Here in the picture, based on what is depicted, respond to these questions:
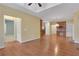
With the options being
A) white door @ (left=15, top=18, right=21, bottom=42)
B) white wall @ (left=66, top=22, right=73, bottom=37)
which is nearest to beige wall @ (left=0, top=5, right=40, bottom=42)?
white door @ (left=15, top=18, right=21, bottom=42)

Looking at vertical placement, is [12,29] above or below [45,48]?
above

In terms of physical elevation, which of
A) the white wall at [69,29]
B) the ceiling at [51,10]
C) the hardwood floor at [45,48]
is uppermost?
the ceiling at [51,10]

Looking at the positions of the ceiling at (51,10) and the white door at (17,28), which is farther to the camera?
the white door at (17,28)

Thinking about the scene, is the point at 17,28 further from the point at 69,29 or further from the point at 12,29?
the point at 69,29

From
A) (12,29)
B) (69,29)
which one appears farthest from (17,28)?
(69,29)

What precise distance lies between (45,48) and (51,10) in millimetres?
913

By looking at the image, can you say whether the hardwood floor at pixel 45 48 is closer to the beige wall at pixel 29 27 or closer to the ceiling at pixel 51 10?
the beige wall at pixel 29 27

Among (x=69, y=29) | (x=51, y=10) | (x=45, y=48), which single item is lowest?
(x=45, y=48)

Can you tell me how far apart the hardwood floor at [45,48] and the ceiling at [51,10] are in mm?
486

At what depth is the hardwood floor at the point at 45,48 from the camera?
2.24 metres

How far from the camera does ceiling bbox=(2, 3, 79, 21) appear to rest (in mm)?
2221

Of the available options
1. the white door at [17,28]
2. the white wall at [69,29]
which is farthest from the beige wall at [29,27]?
the white wall at [69,29]

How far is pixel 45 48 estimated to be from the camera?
2.51 meters

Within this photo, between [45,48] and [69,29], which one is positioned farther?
[45,48]
